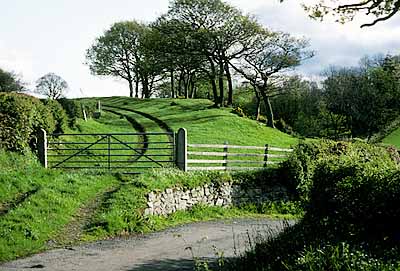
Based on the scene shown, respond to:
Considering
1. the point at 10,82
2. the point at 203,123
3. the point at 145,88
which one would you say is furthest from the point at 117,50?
the point at 203,123

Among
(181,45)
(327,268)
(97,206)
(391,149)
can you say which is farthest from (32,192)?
(181,45)

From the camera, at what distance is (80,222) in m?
16.0

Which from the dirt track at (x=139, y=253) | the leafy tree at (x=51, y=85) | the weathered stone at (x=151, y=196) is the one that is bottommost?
the dirt track at (x=139, y=253)

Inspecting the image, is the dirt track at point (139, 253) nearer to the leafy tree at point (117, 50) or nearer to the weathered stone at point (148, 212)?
the weathered stone at point (148, 212)

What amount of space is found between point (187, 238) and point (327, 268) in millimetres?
10267

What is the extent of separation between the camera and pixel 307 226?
10.5 m

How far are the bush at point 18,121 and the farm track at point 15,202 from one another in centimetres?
447

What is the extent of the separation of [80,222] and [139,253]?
2.81 metres

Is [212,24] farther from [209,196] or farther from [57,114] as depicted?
[209,196]

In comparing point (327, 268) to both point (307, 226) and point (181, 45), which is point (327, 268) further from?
point (181, 45)

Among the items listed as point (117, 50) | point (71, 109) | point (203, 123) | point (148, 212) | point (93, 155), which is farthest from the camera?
point (117, 50)

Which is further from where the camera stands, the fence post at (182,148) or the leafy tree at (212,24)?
the leafy tree at (212,24)

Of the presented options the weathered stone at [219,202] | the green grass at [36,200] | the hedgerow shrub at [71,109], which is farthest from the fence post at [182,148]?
the hedgerow shrub at [71,109]

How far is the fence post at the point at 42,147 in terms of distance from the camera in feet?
73.3
